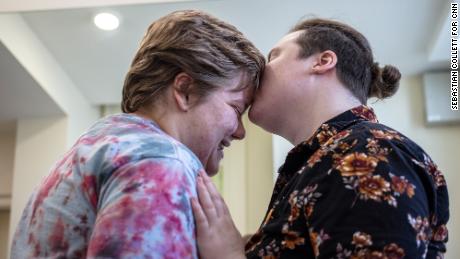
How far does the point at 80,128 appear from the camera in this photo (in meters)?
2.43

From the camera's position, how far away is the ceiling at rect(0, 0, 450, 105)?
5.96 ft

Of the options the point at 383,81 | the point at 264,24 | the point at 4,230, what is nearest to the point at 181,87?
the point at 383,81

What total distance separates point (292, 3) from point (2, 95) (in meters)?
1.11

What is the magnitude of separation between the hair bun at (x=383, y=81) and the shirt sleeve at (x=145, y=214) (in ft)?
1.75

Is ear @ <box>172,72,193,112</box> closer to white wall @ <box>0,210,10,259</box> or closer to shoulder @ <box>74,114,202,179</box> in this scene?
shoulder @ <box>74,114,202,179</box>

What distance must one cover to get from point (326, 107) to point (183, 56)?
282 millimetres

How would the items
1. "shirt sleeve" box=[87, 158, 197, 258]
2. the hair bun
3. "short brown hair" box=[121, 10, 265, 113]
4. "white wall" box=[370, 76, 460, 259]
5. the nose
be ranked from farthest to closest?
1. "white wall" box=[370, 76, 460, 259]
2. the hair bun
3. the nose
4. "short brown hair" box=[121, 10, 265, 113]
5. "shirt sleeve" box=[87, 158, 197, 258]

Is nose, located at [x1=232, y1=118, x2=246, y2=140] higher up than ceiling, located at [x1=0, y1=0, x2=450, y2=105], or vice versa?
ceiling, located at [x1=0, y1=0, x2=450, y2=105]

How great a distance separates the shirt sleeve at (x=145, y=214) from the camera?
1.91ft

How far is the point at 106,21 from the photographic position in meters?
1.92

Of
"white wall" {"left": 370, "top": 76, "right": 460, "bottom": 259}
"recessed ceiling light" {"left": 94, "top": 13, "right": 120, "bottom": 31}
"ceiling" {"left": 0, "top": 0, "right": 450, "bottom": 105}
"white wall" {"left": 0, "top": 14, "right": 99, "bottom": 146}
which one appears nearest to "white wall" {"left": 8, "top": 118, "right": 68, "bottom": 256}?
"white wall" {"left": 0, "top": 14, "right": 99, "bottom": 146}

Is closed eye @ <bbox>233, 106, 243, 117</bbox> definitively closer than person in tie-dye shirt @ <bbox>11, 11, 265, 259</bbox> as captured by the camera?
No

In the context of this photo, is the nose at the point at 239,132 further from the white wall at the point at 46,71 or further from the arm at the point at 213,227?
the white wall at the point at 46,71

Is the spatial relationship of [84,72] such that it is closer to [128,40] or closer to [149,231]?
[128,40]
